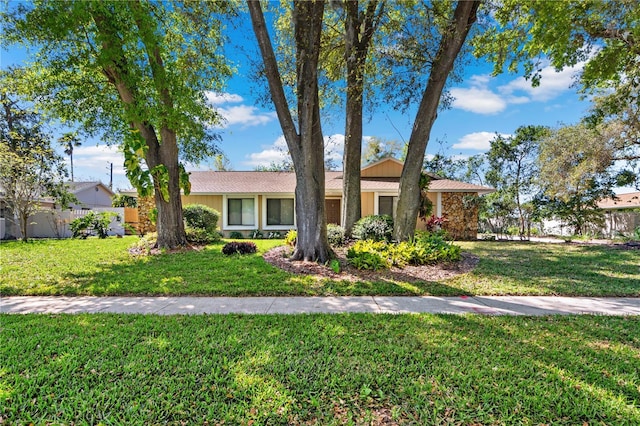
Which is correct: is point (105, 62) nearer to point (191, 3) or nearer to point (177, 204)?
point (191, 3)

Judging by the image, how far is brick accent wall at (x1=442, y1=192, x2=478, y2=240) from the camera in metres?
15.8

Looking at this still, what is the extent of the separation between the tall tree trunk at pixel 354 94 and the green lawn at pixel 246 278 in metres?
4.09

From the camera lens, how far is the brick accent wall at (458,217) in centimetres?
1583

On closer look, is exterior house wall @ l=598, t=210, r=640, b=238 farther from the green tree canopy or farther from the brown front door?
the green tree canopy

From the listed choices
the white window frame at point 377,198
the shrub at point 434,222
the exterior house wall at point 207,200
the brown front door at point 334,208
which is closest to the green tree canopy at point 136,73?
the exterior house wall at point 207,200

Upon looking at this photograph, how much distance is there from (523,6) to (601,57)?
323cm

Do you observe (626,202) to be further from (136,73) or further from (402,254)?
(136,73)

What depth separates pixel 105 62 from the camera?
747 cm

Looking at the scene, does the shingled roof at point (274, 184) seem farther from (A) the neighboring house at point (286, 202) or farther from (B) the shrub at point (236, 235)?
(B) the shrub at point (236, 235)

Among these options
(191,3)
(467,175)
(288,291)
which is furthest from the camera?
(467,175)

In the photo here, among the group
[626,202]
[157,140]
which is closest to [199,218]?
[157,140]

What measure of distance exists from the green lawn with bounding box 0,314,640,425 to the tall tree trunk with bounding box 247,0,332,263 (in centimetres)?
400

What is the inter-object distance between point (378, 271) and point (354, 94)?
225 inches

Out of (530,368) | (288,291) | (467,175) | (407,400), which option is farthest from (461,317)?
(467,175)
